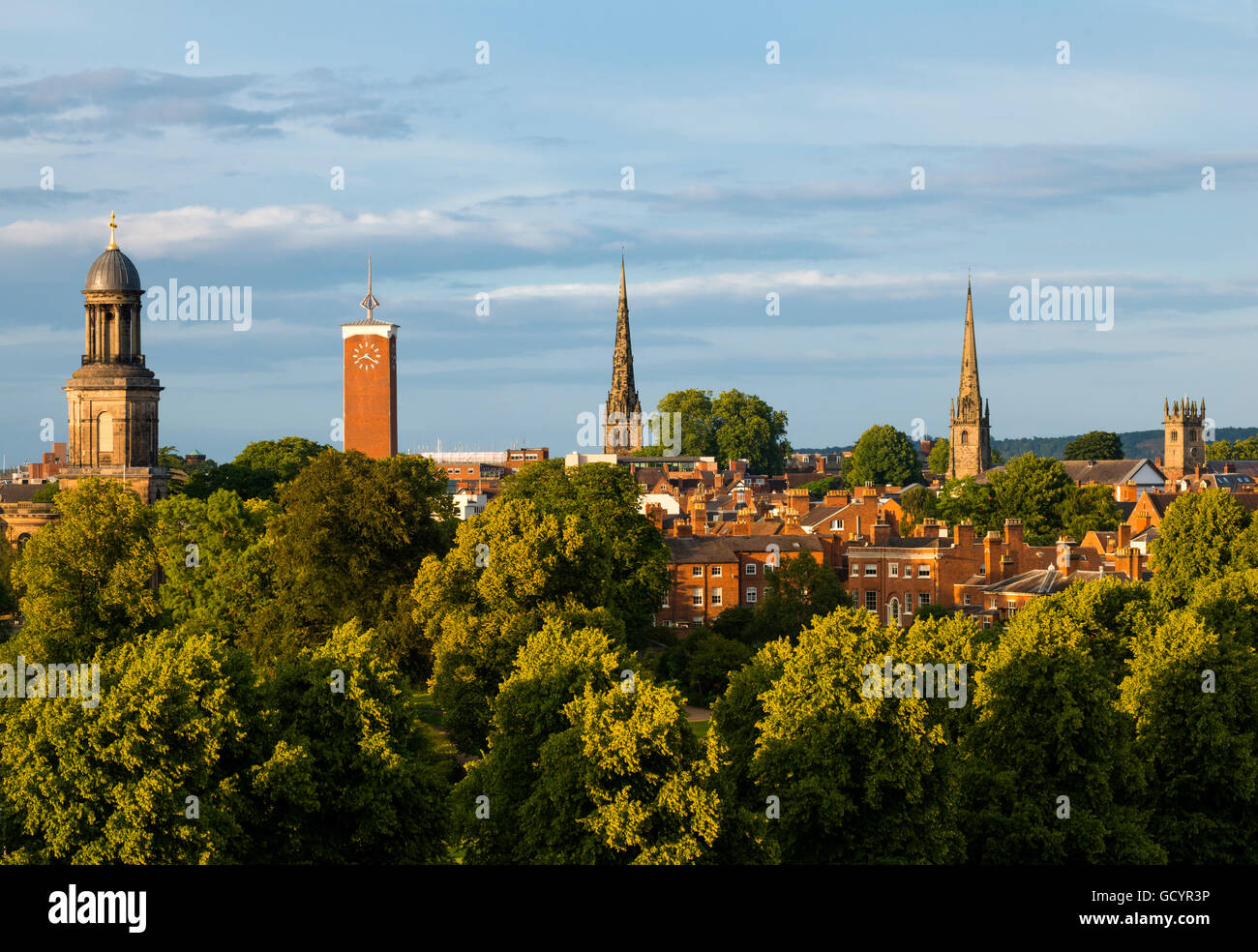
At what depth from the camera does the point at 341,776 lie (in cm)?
3309

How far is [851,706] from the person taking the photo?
35375 millimetres

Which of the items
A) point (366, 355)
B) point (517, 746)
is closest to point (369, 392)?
point (366, 355)

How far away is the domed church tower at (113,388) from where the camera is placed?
8919cm

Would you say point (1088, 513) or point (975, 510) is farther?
point (975, 510)

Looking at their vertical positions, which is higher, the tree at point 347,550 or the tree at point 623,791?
the tree at point 347,550

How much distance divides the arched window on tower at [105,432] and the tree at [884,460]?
347ft

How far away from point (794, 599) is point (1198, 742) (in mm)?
24769

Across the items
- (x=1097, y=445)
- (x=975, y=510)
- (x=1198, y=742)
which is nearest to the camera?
(x=1198, y=742)

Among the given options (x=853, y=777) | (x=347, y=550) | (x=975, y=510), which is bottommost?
(x=853, y=777)

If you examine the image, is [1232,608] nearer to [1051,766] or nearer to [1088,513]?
[1051,766]

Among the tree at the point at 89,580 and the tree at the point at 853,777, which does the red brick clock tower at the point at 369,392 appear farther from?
the tree at the point at 853,777

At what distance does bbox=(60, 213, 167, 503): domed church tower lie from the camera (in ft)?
293

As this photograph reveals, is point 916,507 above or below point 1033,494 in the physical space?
below

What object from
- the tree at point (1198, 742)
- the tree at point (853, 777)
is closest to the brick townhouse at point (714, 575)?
the tree at point (1198, 742)
